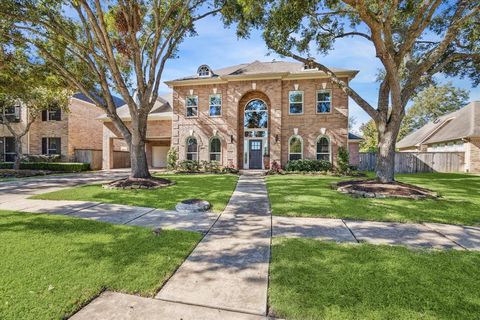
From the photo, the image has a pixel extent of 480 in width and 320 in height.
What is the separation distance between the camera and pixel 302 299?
237 cm

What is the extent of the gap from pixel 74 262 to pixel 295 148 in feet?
50.4

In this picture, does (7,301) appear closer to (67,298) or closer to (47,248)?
(67,298)

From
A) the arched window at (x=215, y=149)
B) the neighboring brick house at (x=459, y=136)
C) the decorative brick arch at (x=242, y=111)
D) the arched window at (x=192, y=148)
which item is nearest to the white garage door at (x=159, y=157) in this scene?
the arched window at (x=192, y=148)

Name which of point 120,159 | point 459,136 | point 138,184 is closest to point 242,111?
point 138,184

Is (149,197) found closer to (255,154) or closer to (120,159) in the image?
(255,154)

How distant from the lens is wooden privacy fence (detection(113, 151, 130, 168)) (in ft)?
70.4

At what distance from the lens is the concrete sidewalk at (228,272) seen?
244 cm

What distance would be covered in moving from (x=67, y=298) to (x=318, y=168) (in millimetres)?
15186

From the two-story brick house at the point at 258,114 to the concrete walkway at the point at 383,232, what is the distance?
11.8 metres

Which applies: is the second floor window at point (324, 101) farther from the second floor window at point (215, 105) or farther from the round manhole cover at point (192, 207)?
the round manhole cover at point (192, 207)

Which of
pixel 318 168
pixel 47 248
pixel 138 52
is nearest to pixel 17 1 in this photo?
pixel 138 52

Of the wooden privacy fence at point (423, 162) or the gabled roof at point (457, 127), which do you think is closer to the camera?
the wooden privacy fence at point (423, 162)

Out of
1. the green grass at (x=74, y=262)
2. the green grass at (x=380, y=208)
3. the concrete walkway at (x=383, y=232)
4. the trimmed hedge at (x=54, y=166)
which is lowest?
the concrete walkway at (x=383, y=232)

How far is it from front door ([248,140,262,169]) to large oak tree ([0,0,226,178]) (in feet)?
27.4
